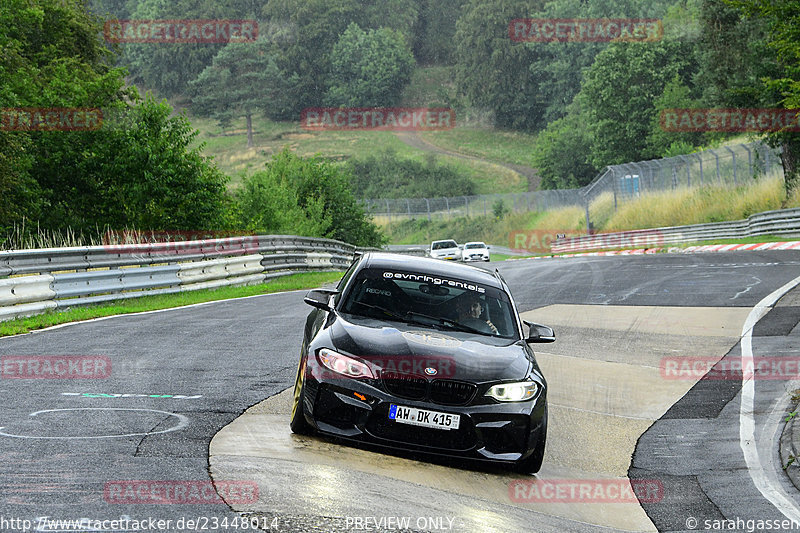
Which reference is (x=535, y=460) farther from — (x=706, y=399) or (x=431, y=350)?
(x=706, y=399)

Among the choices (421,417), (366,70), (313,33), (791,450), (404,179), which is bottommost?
(404,179)

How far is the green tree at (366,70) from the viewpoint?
155 m

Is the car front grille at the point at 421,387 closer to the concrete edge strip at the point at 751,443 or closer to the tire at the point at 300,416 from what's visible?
the tire at the point at 300,416

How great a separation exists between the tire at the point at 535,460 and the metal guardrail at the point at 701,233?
102ft

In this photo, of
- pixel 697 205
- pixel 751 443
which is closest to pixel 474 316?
pixel 751 443

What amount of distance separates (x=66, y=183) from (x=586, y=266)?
15759 mm

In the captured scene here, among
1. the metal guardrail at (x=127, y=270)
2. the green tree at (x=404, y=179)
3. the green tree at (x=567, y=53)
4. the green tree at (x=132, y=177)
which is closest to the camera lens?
the metal guardrail at (x=127, y=270)

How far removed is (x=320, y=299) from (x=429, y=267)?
3.37 ft

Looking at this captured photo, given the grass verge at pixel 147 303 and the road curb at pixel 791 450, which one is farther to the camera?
the grass verge at pixel 147 303

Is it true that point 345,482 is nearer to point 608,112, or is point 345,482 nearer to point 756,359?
point 756,359

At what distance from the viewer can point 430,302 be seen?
8.27m

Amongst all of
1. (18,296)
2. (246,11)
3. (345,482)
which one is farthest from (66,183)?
(246,11)

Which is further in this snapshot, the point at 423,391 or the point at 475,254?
the point at 475,254

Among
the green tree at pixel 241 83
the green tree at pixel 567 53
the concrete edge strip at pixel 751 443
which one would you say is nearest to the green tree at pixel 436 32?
the green tree at pixel 567 53
